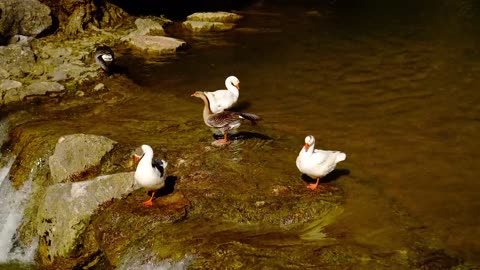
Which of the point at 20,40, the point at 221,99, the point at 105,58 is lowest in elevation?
the point at 20,40

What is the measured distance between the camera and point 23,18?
64.0ft

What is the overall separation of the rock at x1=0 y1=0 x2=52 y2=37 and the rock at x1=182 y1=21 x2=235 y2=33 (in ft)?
18.7

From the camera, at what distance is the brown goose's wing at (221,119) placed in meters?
10.8

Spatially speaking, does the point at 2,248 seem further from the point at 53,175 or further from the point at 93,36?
the point at 93,36

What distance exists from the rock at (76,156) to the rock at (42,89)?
15.2 feet

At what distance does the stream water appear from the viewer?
932cm

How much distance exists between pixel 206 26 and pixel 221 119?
12.7 m

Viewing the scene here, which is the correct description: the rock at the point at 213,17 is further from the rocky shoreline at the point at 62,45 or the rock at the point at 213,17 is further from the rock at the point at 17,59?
the rock at the point at 17,59

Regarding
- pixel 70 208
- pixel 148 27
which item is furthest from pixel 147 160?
pixel 148 27

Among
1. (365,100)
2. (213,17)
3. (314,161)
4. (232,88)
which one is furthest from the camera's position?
(213,17)

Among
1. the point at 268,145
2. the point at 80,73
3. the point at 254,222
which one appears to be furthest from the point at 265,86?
the point at 254,222

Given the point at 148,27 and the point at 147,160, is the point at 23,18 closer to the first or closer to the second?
the point at 148,27

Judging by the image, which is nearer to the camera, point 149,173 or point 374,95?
point 149,173

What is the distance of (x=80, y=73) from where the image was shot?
16875 mm
